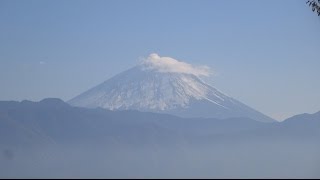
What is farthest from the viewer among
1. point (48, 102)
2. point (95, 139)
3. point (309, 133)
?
point (309, 133)

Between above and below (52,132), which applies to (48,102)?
above

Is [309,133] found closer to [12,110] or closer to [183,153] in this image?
[183,153]

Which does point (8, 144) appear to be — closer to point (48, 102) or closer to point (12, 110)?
point (12, 110)

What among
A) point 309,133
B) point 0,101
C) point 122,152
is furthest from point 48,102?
point 309,133

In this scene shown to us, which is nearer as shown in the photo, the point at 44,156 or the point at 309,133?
the point at 44,156

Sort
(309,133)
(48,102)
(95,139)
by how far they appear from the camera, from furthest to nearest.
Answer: (309,133) → (48,102) → (95,139)

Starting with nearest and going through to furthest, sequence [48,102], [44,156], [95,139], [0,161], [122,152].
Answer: [0,161] < [44,156] < [122,152] < [95,139] < [48,102]

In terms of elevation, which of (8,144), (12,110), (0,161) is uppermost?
(12,110)

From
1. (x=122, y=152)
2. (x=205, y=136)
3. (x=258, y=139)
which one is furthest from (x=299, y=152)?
(x=122, y=152)

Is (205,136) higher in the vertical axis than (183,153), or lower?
higher
